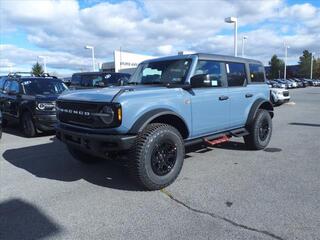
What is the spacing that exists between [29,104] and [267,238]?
763 centimetres

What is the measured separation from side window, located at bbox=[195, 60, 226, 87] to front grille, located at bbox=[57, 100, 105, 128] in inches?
75.4

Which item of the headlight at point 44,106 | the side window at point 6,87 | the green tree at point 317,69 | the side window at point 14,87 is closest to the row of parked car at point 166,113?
the headlight at point 44,106

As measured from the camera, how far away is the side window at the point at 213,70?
18.6ft

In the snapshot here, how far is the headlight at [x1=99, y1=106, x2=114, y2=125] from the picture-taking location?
439 cm

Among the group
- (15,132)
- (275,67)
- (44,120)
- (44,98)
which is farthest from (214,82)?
(275,67)

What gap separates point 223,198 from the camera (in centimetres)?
436

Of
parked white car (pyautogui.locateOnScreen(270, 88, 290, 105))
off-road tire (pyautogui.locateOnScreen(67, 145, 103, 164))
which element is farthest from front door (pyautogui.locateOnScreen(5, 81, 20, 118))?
parked white car (pyautogui.locateOnScreen(270, 88, 290, 105))

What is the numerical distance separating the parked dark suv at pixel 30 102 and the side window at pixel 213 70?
4779 millimetres

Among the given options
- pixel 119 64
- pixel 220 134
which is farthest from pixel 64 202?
pixel 119 64

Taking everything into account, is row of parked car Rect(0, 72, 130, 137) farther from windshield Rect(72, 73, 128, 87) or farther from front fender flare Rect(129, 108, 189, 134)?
front fender flare Rect(129, 108, 189, 134)

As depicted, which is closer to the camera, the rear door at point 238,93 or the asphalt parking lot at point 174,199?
the asphalt parking lot at point 174,199

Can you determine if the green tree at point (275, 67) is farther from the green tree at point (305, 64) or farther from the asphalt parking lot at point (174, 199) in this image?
the asphalt parking lot at point (174, 199)

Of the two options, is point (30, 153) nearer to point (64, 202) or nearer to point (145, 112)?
point (64, 202)

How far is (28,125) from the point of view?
920 cm
